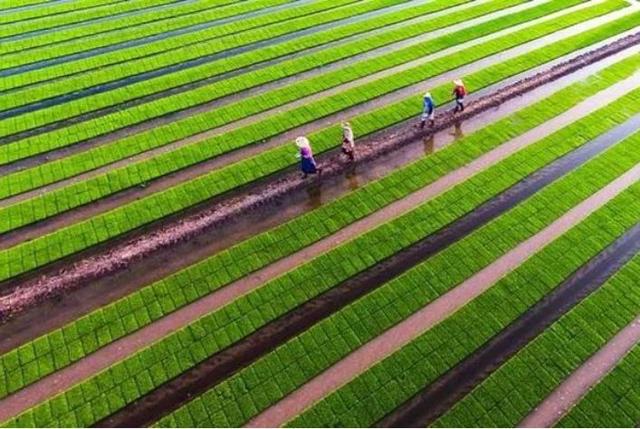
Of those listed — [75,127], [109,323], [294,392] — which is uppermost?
[75,127]

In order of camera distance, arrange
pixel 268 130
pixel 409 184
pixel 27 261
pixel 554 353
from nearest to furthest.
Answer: pixel 554 353, pixel 27 261, pixel 409 184, pixel 268 130

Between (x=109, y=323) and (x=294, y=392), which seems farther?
(x=109, y=323)

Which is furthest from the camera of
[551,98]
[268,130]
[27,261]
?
[551,98]

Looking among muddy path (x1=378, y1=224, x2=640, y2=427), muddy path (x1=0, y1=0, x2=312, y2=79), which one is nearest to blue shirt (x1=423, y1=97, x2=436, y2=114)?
muddy path (x1=378, y1=224, x2=640, y2=427)

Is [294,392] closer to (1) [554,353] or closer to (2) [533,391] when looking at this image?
(2) [533,391]

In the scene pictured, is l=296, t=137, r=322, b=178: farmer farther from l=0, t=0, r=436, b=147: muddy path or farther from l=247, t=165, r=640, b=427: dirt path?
l=0, t=0, r=436, b=147: muddy path

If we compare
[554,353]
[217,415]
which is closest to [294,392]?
[217,415]

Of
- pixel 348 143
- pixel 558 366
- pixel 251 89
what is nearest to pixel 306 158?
pixel 348 143
